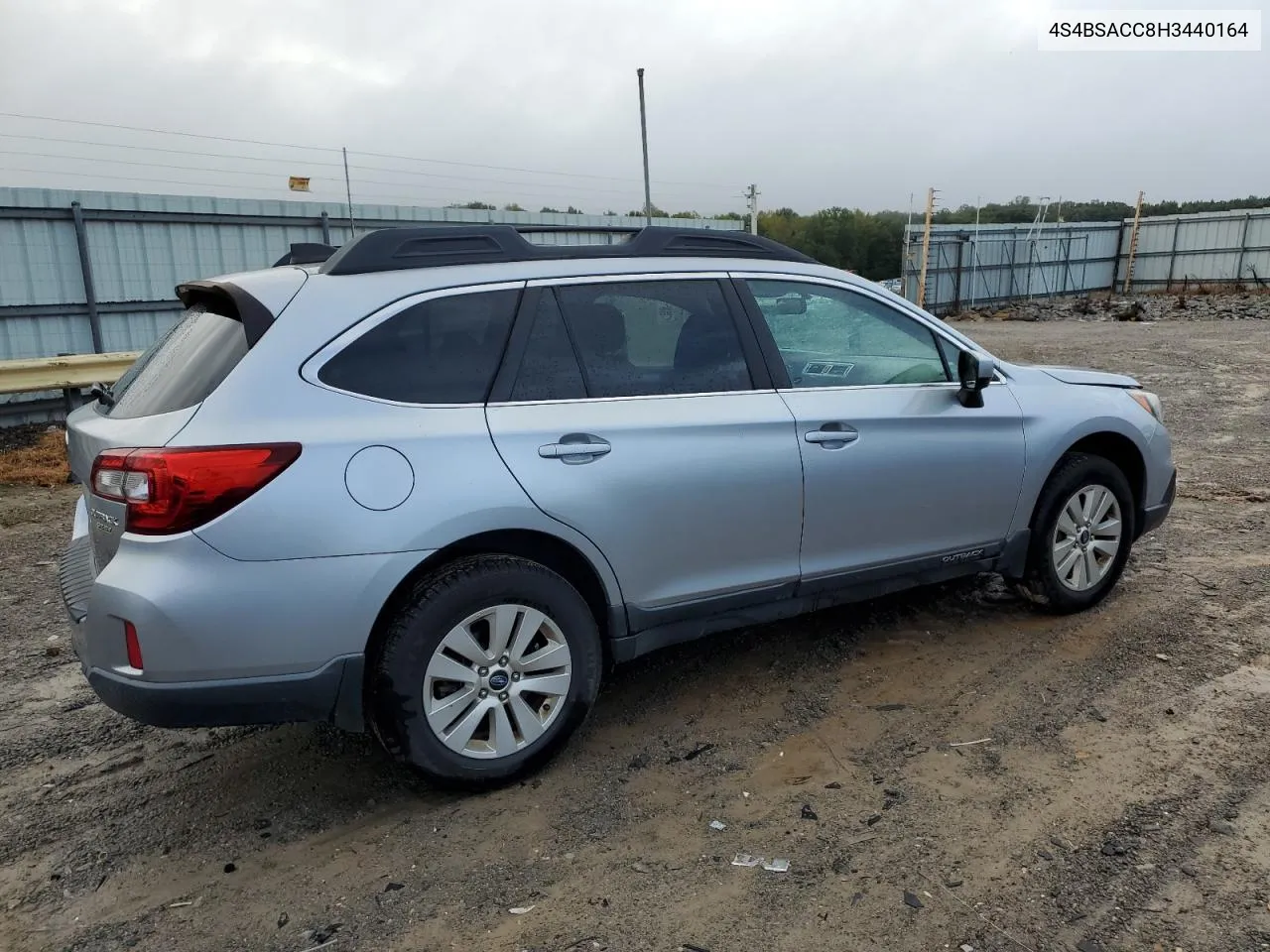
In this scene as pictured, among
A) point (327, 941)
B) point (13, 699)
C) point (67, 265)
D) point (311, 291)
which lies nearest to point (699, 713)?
point (327, 941)

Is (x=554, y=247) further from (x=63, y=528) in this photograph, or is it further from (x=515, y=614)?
(x=63, y=528)

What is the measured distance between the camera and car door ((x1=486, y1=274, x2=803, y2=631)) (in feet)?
10.7

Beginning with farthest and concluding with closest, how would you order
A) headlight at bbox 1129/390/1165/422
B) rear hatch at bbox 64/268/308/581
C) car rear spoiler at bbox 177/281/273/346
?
1. headlight at bbox 1129/390/1165/422
2. car rear spoiler at bbox 177/281/273/346
3. rear hatch at bbox 64/268/308/581

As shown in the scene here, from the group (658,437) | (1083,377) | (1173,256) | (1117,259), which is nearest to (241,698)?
(658,437)

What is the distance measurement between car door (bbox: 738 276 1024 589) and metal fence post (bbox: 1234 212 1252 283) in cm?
3249

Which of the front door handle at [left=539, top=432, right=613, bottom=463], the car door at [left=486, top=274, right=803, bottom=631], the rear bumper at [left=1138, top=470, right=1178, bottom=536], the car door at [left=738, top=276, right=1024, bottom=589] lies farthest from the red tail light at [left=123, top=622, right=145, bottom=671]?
the rear bumper at [left=1138, top=470, right=1178, bottom=536]

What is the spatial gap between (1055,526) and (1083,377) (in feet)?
2.70

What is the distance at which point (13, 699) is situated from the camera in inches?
160

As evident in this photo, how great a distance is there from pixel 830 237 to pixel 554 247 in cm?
4492

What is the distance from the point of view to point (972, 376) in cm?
419

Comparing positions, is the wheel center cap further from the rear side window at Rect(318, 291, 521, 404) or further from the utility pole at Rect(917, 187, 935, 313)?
the utility pole at Rect(917, 187, 935, 313)

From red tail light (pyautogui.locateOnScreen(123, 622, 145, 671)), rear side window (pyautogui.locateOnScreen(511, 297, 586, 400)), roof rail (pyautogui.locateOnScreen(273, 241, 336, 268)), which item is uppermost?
roof rail (pyautogui.locateOnScreen(273, 241, 336, 268))

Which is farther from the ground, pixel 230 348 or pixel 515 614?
pixel 230 348

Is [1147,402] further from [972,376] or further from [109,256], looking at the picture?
[109,256]
